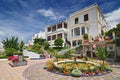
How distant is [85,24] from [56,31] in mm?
11967

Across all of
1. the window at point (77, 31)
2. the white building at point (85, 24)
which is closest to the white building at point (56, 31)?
the white building at point (85, 24)

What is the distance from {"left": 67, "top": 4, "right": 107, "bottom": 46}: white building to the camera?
2309 centimetres

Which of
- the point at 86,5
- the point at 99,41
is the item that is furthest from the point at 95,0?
the point at 99,41

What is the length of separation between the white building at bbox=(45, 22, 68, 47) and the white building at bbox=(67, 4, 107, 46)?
3.89m

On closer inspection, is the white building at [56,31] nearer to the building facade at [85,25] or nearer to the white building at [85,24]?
the building facade at [85,25]

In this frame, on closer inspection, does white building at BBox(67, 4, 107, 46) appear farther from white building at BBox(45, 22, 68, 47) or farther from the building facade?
white building at BBox(45, 22, 68, 47)

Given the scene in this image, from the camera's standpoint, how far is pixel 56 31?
1324 inches

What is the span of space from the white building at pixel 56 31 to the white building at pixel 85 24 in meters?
3.89

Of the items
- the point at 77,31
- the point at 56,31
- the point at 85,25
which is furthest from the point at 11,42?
the point at 85,25

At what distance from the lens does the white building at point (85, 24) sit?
23.1m

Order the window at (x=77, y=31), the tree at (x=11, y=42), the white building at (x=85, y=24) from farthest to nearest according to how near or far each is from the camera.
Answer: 1. the tree at (x=11, y=42)
2. the window at (x=77, y=31)
3. the white building at (x=85, y=24)

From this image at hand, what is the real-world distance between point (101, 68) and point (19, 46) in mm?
25170

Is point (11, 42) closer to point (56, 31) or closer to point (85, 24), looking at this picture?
point (56, 31)

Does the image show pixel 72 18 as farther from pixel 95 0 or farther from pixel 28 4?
pixel 28 4
